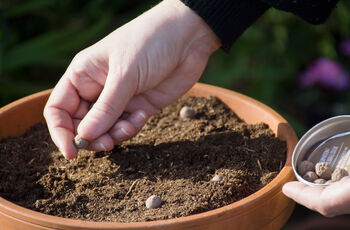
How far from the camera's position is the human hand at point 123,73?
1.06 meters

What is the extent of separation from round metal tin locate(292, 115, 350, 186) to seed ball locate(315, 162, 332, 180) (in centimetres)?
3

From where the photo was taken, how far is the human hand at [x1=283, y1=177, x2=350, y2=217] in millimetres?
869

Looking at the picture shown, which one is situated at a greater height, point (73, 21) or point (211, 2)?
point (211, 2)

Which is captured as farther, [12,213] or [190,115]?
[190,115]

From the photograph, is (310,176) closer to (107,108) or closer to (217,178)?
(217,178)

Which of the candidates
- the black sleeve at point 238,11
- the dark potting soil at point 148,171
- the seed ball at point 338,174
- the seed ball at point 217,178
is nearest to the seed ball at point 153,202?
the dark potting soil at point 148,171

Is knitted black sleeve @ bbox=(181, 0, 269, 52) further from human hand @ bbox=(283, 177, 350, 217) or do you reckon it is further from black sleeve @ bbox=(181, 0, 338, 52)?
human hand @ bbox=(283, 177, 350, 217)

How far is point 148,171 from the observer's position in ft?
3.52

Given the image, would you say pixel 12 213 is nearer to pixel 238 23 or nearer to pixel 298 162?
pixel 298 162

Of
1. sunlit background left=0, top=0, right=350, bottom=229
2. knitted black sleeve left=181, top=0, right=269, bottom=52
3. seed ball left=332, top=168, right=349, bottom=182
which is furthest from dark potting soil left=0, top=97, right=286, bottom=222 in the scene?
sunlit background left=0, top=0, right=350, bottom=229

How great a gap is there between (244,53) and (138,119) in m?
1.13

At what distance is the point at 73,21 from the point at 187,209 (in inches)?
58.1

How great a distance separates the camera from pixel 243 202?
Result: 2.92ft

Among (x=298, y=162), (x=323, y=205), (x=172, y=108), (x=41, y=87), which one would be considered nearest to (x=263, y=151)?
(x=298, y=162)
